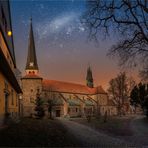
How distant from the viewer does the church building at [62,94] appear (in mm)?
88188

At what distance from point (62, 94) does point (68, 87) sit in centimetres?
944

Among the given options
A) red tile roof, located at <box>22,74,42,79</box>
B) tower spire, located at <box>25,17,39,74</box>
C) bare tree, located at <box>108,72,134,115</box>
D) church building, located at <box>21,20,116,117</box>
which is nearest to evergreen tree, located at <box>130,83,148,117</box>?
bare tree, located at <box>108,72,134,115</box>

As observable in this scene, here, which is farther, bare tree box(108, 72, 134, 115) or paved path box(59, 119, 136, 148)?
bare tree box(108, 72, 134, 115)

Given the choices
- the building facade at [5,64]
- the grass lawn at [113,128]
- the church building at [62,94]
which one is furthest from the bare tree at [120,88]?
the building facade at [5,64]

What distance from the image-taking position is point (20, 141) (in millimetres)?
12898

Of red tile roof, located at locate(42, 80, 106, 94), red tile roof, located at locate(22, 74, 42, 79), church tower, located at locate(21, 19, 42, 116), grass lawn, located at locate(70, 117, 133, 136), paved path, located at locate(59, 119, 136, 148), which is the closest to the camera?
paved path, located at locate(59, 119, 136, 148)

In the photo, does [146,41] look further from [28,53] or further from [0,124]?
[28,53]

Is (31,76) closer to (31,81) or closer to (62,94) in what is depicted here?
(31,81)

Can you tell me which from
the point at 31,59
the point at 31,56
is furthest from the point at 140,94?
the point at 31,56

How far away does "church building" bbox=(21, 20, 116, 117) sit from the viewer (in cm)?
8819

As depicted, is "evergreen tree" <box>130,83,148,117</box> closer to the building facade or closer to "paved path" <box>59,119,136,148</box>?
the building facade

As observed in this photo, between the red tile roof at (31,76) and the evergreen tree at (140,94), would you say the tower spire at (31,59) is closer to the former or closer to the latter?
the red tile roof at (31,76)

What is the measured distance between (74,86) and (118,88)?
1843 inches

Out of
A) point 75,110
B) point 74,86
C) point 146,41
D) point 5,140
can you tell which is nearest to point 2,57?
point 5,140
